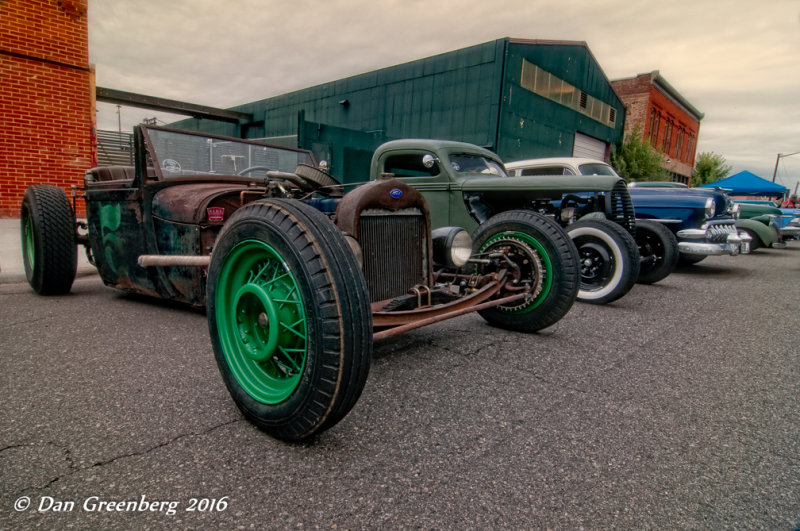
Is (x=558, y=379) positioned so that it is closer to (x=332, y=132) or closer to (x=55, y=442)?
(x=55, y=442)

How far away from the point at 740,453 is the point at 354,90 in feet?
57.8

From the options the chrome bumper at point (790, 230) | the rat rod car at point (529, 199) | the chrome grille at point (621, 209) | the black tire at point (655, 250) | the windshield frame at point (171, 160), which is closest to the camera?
the windshield frame at point (171, 160)

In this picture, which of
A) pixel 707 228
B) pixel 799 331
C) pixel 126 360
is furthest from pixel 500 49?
pixel 126 360

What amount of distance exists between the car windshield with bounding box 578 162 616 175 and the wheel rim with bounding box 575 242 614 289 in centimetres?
266

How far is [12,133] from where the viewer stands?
23.2 ft

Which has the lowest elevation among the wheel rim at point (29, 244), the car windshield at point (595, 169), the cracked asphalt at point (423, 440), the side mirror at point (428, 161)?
the cracked asphalt at point (423, 440)

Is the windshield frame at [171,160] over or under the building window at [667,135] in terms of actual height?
under

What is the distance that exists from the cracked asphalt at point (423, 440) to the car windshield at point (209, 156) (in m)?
1.32

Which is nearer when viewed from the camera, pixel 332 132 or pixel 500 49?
pixel 332 132

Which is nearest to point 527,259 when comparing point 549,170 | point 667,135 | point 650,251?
point 650,251

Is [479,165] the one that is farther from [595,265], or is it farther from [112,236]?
[112,236]

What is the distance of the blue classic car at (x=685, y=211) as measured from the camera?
644cm

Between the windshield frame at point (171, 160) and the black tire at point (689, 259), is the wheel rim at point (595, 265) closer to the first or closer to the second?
the windshield frame at point (171, 160)

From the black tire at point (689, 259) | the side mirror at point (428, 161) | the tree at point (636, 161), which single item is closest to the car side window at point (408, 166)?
the side mirror at point (428, 161)
